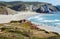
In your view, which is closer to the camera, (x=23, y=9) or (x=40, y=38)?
(x=40, y=38)

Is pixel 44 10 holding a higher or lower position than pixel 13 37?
lower

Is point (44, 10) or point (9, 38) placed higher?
point (9, 38)

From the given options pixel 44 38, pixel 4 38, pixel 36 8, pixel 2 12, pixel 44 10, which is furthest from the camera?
pixel 36 8

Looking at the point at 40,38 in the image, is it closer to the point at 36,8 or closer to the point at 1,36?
the point at 1,36

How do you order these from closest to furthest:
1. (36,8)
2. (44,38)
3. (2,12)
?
1. (44,38)
2. (2,12)
3. (36,8)

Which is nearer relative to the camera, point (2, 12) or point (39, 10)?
point (2, 12)

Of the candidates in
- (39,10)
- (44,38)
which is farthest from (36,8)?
(44,38)

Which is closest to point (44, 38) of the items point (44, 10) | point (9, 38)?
point (9, 38)

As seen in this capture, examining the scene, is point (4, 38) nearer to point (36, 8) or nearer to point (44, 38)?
point (44, 38)

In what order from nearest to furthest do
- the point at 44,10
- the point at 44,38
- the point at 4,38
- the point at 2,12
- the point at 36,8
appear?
the point at 4,38 → the point at 44,38 → the point at 2,12 → the point at 44,10 → the point at 36,8
